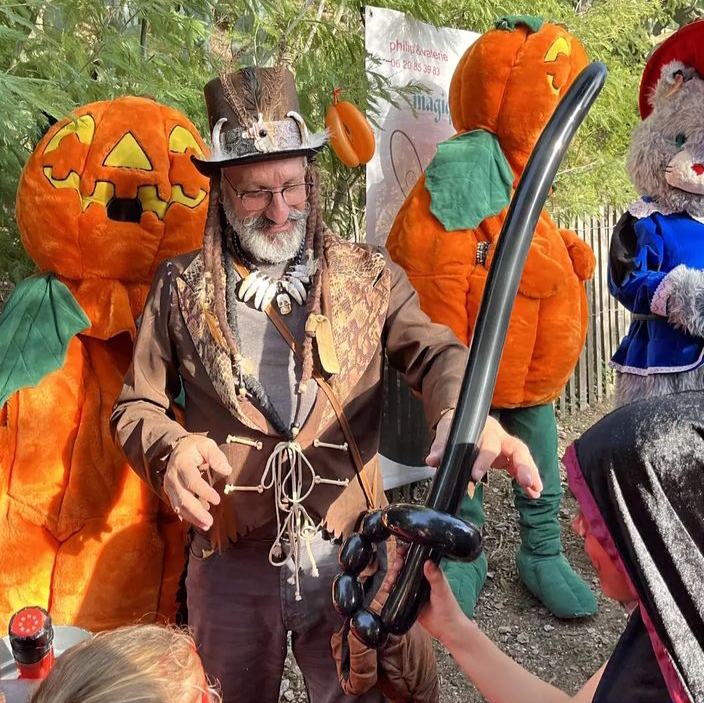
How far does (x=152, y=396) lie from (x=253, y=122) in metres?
0.71

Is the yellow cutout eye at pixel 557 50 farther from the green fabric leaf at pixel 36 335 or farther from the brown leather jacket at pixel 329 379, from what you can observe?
the green fabric leaf at pixel 36 335

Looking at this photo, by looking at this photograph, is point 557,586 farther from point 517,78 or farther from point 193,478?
point 193,478

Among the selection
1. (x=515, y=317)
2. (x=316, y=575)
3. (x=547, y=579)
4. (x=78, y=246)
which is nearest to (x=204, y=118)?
(x=78, y=246)

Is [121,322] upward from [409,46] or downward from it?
downward

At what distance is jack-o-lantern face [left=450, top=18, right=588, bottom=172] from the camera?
3.08m

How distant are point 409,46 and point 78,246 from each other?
6.54ft

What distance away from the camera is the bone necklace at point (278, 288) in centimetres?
195

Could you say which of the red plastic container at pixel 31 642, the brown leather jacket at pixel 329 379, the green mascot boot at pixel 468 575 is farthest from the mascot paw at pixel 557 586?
the red plastic container at pixel 31 642

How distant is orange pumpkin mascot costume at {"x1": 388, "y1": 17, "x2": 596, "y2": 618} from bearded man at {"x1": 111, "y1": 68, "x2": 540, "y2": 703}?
3.51 ft

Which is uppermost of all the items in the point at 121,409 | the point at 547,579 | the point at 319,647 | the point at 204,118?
the point at 204,118

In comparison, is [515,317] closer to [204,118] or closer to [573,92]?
[204,118]

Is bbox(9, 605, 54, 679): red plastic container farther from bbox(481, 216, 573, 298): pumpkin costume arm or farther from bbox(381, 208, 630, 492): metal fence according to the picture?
bbox(381, 208, 630, 492): metal fence

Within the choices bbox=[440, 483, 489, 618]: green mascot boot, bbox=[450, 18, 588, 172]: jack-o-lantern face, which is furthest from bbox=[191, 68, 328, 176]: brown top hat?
bbox=[440, 483, 489, 618]: green mascot boot

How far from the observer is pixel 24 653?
137cm
